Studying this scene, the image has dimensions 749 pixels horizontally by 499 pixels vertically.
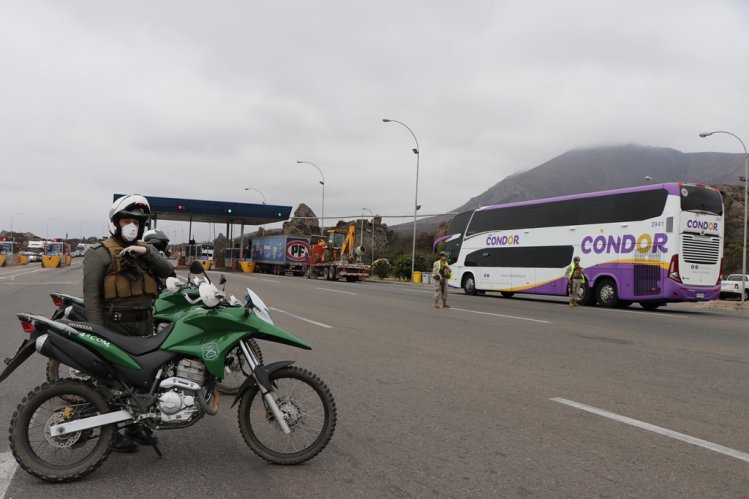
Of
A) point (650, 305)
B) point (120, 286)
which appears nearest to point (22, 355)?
point (120, 286)

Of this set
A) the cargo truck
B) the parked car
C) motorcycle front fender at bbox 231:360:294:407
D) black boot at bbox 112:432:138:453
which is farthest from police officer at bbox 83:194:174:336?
the cargo truck

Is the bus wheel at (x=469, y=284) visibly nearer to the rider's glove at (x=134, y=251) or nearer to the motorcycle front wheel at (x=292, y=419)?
the motorcycle front wheel at (x=292, y=419)

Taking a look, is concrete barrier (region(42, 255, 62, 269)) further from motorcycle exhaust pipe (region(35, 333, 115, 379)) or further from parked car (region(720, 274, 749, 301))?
motorcycle exhaust pipe (region(35, 333, 115, 379))

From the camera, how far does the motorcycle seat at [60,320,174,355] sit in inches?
149

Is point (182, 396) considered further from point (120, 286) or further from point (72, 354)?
point (120, 286)

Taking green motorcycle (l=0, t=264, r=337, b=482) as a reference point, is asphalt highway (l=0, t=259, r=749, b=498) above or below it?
below

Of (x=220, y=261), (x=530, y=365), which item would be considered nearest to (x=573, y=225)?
(x=530, y=365)

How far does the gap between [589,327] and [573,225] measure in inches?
381

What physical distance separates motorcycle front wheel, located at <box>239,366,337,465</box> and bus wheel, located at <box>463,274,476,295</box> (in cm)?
2360

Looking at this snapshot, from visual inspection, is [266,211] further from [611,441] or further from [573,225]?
[611,441]

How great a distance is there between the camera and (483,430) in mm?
4887

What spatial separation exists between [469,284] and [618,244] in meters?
8.88

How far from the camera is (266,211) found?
186ft

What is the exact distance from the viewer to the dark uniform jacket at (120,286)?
13.3ft
